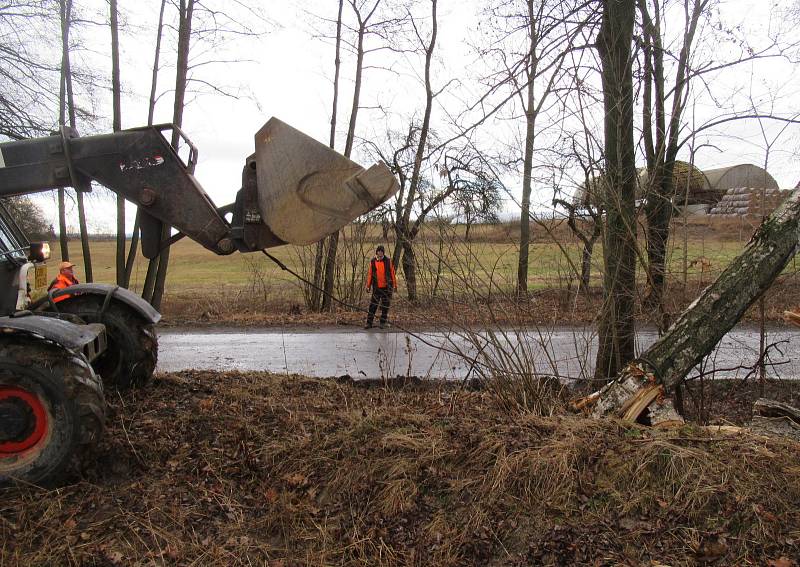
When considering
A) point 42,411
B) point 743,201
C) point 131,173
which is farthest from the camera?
point 743,201

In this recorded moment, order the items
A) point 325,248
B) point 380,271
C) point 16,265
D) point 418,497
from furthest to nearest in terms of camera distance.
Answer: point 325,248 < point 380,271 < point 16,265 < point 418,497

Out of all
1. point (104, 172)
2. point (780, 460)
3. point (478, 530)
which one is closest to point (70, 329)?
point (104, 172)

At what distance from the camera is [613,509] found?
3697 mm

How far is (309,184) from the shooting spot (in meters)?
4.41

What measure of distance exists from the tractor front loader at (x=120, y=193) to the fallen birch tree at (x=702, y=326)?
2.45 m

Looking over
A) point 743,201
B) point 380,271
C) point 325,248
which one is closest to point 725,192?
point 743,201

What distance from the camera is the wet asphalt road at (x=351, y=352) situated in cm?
837

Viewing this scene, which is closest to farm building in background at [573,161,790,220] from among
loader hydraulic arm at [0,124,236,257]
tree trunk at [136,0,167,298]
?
loader hydraulic arm at [0,124,236,257]

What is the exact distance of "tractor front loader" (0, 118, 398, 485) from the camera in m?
4.14

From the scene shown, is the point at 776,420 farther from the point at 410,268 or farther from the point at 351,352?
the point at 351,352

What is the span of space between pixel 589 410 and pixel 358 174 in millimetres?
2633

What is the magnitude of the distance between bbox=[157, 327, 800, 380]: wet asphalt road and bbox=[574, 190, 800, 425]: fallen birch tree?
41.5 inches

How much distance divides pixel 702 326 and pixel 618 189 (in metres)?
1.60

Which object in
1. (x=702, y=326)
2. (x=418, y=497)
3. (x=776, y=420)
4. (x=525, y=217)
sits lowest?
(x=418, y=497)
